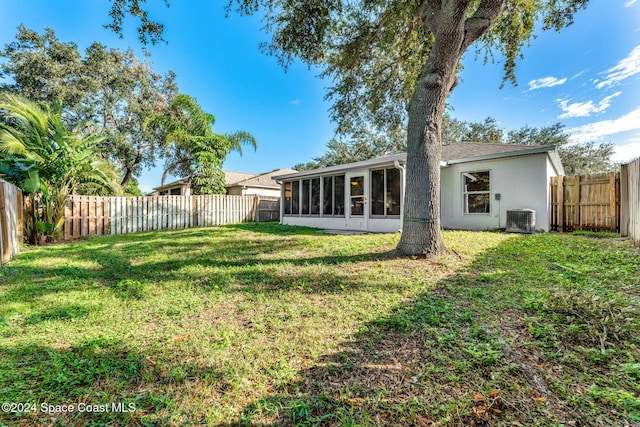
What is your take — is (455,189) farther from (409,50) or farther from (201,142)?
(201,142)

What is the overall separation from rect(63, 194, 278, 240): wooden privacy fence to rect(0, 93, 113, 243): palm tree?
1637mm

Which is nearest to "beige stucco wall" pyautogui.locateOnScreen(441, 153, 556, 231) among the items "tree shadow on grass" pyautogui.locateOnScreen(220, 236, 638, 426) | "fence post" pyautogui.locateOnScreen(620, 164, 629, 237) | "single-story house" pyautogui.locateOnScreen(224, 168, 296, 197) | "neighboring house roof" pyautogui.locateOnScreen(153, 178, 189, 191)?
"fence post" pyautogui.locateOnScreen(620, 164, 629, 237)

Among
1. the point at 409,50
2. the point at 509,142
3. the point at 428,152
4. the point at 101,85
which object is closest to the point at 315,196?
the point at 409,50

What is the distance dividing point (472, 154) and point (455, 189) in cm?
169

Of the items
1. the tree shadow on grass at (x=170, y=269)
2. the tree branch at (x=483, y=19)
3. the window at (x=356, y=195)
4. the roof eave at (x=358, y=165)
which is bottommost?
the tree shadow on grass at (x=170, y=269)

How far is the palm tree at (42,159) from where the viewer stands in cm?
704

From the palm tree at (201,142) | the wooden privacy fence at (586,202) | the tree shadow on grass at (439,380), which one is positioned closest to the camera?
the tree shadow on grass at (439,380)

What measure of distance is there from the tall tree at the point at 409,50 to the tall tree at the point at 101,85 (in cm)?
1162

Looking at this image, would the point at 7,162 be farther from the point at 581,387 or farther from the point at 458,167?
the point at 458,167

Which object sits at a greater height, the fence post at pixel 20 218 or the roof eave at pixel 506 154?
the roof eave at pixel 506 154

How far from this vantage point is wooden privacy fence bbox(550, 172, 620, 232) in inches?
310

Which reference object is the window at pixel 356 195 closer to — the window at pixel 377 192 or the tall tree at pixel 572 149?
the window at pixel 377 192

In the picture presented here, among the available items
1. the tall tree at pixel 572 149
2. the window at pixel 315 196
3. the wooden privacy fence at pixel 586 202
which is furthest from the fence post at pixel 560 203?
the tall tree at pixel 572 149

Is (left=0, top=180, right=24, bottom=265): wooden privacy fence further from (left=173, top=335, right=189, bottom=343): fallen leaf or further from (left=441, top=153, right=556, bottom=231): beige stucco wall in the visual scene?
(left=441, top=153, right=556, bottom=231): beige stucco wall
